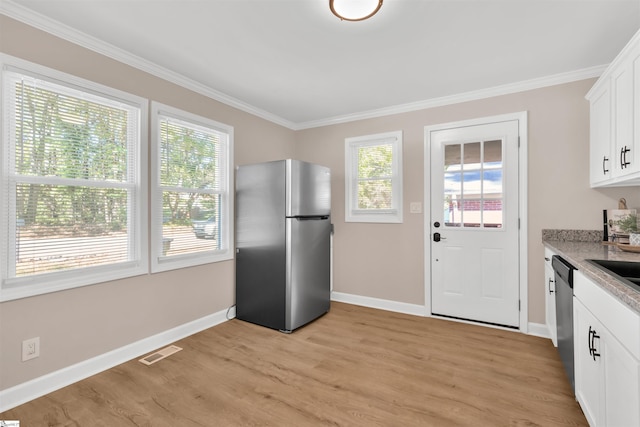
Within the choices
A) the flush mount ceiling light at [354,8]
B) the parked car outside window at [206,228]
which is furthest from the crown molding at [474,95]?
the parked car outside window at [206,228]

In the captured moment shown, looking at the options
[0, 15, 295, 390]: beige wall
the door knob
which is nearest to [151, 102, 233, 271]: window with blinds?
[0, 15, 295, 390]: beige wall

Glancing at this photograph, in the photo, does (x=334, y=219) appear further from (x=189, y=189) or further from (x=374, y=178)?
(x=189, y=189)

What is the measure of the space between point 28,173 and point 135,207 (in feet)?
2.32

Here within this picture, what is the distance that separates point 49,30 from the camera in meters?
2.04

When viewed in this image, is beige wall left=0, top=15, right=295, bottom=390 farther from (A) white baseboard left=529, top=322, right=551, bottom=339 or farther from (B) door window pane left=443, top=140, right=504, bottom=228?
(A) white baseboard left=529, top=322, right=551, bottom=339

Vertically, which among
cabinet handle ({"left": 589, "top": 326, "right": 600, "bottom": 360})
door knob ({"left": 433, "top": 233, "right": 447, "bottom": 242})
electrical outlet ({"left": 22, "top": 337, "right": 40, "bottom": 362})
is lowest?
electrical outlet ({"left": 22, "top": 337, "right": 40, "bottom": 362})

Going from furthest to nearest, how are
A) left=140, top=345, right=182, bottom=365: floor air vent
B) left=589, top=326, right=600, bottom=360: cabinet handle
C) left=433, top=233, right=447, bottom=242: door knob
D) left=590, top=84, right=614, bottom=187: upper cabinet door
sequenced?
left=433, top=233, right=447, bottom=242: door knob < left=140, top=345, right=182, bottom=365: floor air vent < left=590, top=84, right=614, bottom=187: upper cabinet door < left=589, top=326, right=600, bottom=360: cabinet handle

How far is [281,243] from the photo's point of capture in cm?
308

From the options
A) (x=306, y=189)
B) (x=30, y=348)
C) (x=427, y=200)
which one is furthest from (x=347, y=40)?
(x=30, y=348)

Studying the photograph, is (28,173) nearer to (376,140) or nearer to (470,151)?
(376,140)

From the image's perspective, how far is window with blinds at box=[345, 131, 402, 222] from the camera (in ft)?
12.2

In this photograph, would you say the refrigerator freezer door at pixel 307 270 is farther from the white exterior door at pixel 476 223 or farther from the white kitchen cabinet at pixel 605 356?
the white kitchen cabinet at pixel 605 356

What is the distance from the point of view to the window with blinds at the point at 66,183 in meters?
1.92

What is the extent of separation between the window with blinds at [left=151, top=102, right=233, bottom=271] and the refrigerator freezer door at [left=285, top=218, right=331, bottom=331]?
0.82 metres
